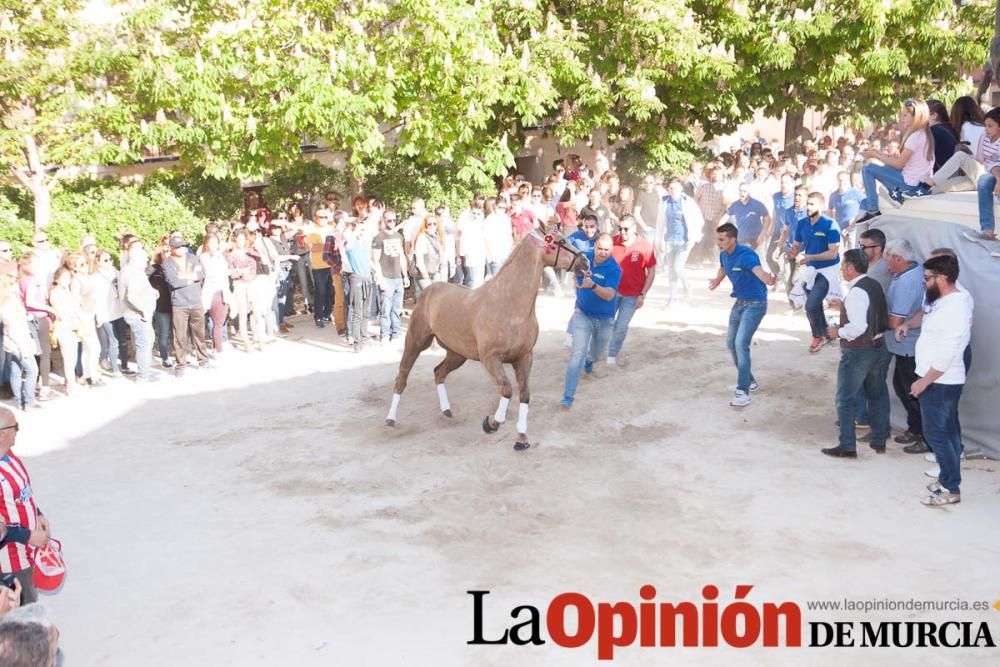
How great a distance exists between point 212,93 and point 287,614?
1156 centimetres

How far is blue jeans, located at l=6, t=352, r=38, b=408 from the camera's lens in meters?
11.6

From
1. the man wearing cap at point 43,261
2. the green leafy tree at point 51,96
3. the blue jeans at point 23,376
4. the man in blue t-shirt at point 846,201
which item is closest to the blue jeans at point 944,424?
the man in blue t-shirt at point 846,201

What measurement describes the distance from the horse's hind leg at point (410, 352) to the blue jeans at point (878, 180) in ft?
17.4

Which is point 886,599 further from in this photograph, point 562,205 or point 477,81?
point 477,81

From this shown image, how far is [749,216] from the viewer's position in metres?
13.8

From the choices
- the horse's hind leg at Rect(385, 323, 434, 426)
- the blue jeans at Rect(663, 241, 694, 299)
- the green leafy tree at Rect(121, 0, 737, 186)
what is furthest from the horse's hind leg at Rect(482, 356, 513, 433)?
the green leafy tree at Rect(121, 0, 737, 186)

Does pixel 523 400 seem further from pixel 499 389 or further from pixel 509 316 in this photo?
pixel 509 316

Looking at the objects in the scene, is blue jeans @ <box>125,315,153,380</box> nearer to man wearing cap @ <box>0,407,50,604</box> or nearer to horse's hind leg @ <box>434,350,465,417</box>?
horse's hind leg @ <box>434,350,465,417</box>

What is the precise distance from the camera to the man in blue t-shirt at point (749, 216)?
13766 millimetres

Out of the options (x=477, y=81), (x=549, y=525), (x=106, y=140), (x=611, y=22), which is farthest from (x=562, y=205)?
(x=549, y=525)

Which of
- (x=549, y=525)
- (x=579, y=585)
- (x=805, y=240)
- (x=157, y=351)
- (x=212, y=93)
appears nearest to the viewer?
(x=579, y=585)

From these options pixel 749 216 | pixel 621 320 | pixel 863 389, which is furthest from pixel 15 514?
pixel 749 216

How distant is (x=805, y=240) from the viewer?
1177cm

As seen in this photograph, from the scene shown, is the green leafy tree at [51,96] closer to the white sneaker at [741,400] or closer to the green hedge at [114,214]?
the green hedge at [114,214]
